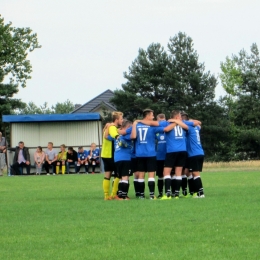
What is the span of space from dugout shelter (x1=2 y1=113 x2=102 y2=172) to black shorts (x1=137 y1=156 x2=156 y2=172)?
20.5 m

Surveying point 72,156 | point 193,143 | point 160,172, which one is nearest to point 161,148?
point 160,172

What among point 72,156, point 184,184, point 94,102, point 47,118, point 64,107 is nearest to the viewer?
point 184,184

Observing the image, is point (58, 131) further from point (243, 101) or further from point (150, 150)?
point (243, 101)

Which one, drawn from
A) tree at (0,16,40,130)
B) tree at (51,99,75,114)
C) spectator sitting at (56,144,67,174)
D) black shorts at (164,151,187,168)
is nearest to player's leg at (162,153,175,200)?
black shorts at (164,151,187,168)

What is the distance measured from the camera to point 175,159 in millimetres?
16281

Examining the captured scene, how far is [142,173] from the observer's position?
1650cm

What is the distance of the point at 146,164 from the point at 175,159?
2.03 feet

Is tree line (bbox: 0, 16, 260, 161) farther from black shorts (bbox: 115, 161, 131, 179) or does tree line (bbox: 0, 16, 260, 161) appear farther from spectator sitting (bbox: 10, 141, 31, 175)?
black shorts (bbox: 115, 161, 131, 179)

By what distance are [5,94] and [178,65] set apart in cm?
1531

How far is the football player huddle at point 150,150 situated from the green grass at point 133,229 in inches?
32.0

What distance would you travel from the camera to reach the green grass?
8617 mm

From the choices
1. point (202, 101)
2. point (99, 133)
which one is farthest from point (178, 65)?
point (99, 133)

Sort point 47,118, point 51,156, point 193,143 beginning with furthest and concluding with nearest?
point 47,118 → point 51,156 → point 193,143

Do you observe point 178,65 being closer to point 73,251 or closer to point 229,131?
point 229,131
